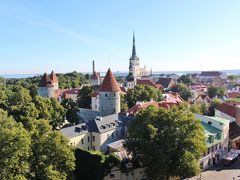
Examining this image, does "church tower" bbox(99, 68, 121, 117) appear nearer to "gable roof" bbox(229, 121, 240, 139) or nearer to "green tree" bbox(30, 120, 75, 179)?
"gable roof" bbox(229, 121, 240, 139)

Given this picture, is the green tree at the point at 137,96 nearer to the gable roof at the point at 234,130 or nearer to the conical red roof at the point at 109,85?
the conical red roof at the point at 109,85

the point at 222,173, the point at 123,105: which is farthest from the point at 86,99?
the point at 222,173

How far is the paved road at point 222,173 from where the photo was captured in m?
35.1

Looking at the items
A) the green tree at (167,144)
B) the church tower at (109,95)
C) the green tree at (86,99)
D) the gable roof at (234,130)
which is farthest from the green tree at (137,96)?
the green tree at (167,144)

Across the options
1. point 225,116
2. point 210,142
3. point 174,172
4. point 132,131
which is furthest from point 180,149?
point 225,116

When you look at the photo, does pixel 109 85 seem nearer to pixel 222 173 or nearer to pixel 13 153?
pixel 222 173

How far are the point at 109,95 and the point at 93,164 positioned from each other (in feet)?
67.7

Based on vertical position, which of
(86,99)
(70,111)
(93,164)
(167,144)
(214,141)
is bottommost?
(93,164)

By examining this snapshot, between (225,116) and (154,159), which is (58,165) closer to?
(154,159)

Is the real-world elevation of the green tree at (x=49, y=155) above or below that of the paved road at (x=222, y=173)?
above

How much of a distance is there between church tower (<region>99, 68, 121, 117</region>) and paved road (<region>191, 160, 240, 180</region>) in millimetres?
18952

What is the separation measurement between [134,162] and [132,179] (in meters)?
1.74

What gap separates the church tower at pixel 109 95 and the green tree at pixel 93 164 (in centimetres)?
1887

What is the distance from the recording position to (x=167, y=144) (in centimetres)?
2998
